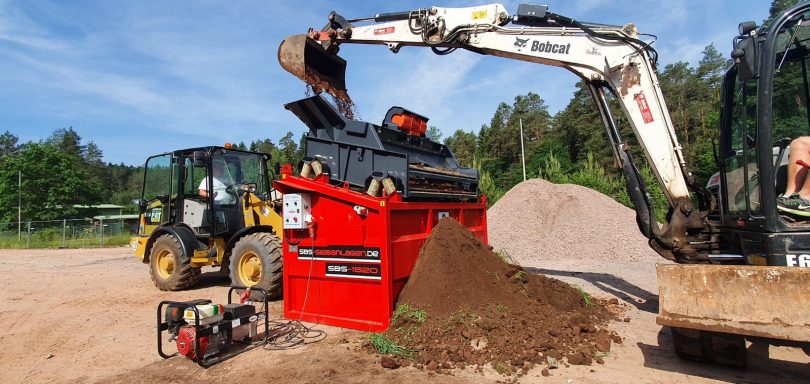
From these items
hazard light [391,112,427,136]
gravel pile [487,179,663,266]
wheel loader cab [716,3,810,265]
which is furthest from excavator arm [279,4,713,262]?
gravel pile [487,179,663,266]

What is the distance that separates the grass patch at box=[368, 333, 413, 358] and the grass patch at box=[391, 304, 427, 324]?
0.30 metres

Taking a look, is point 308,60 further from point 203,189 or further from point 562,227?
point 562,227

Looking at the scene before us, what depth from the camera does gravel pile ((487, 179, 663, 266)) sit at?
1253 cm

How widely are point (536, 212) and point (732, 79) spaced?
1133cm

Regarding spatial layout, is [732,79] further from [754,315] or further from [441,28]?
[441,28]

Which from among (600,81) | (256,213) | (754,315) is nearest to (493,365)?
(754,315)

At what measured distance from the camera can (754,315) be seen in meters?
3.37

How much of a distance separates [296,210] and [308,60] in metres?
2.16

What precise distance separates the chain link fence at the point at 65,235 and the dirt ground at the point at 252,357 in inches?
775

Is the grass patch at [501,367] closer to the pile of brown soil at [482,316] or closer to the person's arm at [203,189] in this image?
the pile of brown soil at [482,316]

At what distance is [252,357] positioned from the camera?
4531 mm

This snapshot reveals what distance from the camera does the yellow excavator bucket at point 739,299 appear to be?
3254 millimetres

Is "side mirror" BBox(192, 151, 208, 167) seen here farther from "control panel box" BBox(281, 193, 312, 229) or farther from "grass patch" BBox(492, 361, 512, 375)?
"grass patch" BBox(492, 361, 512, 375)

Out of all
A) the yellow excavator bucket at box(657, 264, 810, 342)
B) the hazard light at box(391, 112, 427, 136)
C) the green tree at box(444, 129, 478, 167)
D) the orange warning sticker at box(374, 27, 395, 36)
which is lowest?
the yellow excavator bucket at box(657, 264, 810, 342)
